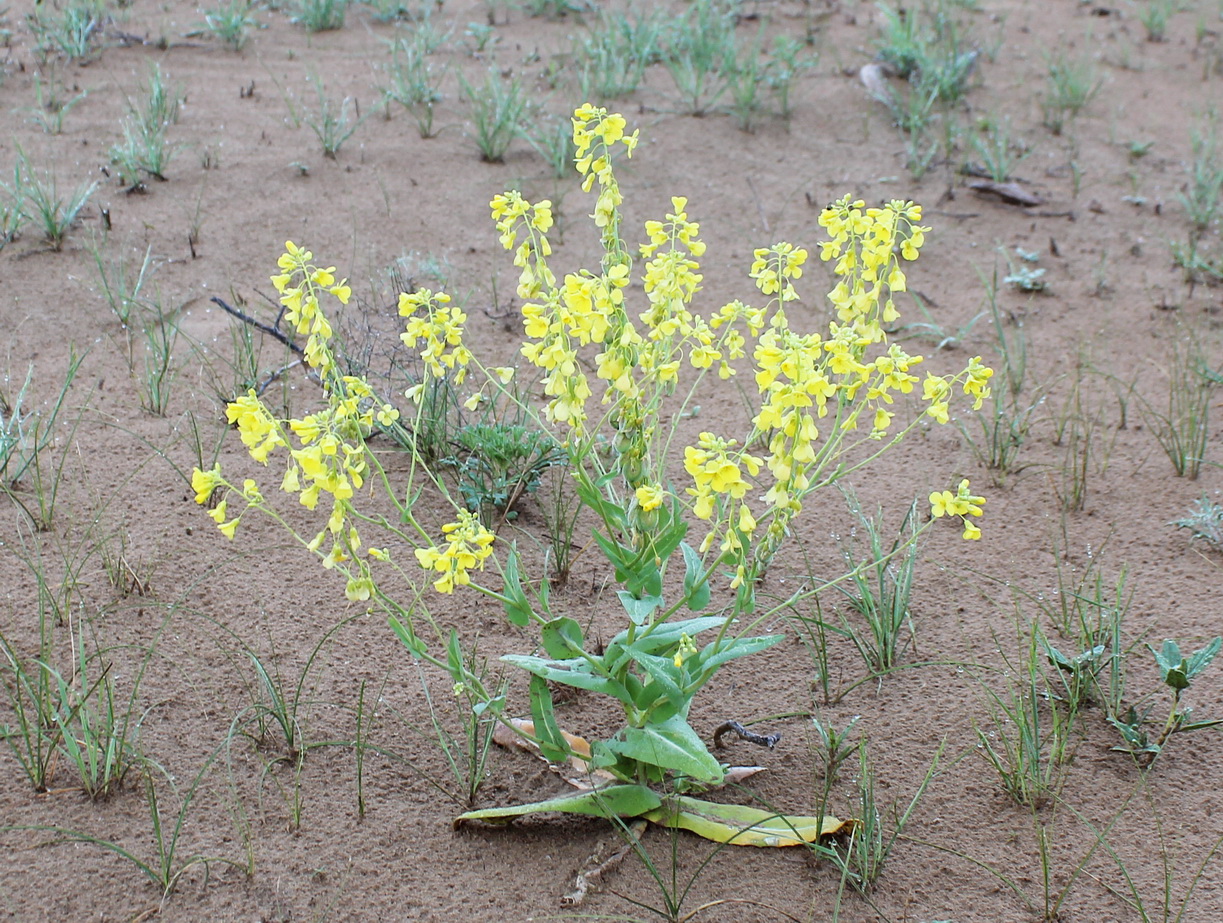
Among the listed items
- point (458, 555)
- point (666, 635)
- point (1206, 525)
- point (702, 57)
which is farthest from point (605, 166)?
point (702, 57)

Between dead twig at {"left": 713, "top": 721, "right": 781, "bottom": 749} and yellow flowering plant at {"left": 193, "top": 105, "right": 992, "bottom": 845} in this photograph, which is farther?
dead twig at {"left": 713, "top": 721, "right": 781, "bottom": 749}

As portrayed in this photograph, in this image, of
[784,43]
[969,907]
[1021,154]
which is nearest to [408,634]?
[969,907]

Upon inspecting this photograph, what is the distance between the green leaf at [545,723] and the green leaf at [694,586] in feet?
1.04

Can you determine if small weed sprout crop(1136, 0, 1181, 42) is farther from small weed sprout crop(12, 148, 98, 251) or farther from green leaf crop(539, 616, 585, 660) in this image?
green leaf crop(539, 616, 585, 660)

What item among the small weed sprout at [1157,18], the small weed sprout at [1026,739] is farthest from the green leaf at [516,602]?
the small weed sprout at [1157,18]

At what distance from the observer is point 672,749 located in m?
1.96

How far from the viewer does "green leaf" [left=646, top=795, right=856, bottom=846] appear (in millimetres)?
2072

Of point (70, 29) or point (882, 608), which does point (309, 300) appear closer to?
point (882, 608)

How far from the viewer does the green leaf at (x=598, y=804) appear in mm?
2068

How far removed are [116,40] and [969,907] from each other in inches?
223

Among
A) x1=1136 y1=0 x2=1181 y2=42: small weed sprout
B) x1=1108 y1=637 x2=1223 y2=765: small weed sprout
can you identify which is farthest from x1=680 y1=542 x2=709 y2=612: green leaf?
x1=1136 y1=0 x2=1181 y2=42: small weed sprout

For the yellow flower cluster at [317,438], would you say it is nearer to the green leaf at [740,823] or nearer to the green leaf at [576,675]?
the green leaf at [576,675]

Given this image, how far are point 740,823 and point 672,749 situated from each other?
0.28 m

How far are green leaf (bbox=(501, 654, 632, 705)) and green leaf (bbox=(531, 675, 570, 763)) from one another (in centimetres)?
3
